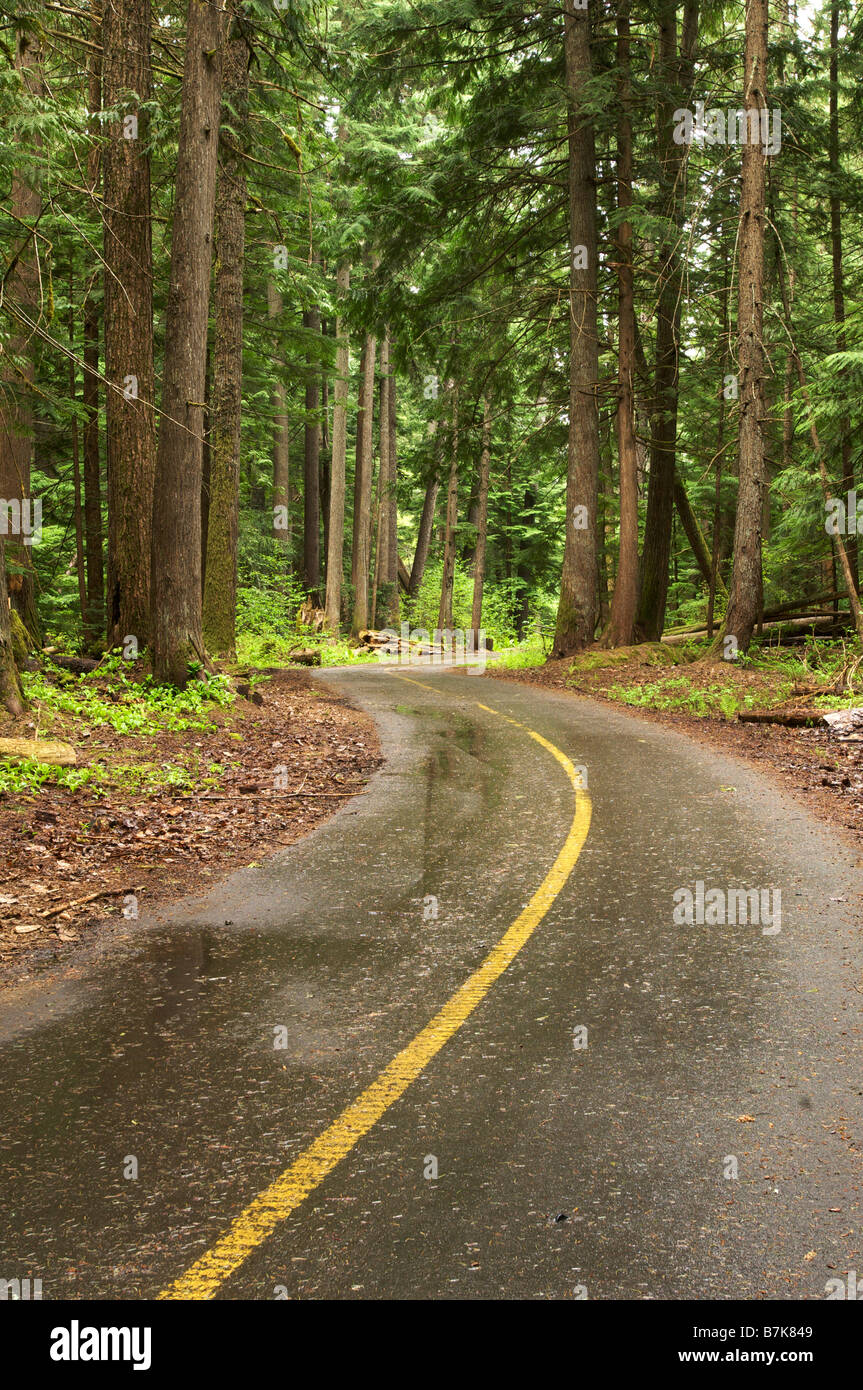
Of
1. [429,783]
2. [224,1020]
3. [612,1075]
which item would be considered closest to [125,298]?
[429,783]

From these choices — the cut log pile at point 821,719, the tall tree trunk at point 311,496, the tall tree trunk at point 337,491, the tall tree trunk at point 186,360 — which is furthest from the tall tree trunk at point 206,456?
the tall tree trunk at point 311,496

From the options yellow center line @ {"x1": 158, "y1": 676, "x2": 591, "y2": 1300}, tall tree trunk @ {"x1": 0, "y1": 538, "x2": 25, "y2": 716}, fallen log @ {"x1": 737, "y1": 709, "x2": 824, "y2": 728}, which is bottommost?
yellow center line @ {"x1": 158, "y1": 676, "x2": 591, "y2": 1300}

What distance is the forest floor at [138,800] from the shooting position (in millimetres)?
6695

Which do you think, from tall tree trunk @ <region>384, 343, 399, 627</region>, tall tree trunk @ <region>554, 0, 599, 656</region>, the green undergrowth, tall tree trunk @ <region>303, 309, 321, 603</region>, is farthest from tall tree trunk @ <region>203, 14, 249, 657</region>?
tall tree trunk @ <region>384, 343, 399, 627</region>

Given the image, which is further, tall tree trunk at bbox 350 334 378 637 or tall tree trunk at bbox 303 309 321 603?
tall tree trunk at bbox 303 309 321 603

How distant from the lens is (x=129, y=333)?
14.3 metres

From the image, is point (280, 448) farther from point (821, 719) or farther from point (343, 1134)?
point (343, 1134)

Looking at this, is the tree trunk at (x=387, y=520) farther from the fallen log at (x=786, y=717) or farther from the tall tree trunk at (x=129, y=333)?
the fallen log at (x=786, y=717)

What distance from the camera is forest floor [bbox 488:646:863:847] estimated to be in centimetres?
999

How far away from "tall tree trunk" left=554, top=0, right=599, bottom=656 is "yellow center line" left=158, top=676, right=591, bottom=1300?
17.2 metres

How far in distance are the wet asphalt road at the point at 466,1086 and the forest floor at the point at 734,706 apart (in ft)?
8.00

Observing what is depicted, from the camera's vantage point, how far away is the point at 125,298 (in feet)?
46.2

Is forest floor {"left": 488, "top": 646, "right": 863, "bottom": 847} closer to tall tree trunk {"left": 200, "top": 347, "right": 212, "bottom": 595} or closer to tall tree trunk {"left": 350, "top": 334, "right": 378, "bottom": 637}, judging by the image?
tall tree trunk {"left": 200, "top": 347, "right": 212, "bottom": 595}
